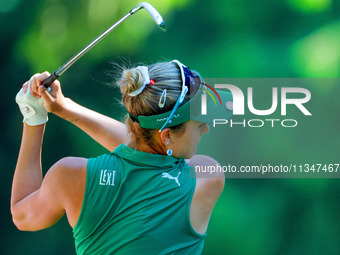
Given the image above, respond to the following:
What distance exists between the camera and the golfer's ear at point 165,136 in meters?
1.26

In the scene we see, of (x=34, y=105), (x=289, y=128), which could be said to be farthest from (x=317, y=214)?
(x=34, y=105)

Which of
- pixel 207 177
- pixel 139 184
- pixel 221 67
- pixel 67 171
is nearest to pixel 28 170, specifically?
pixel 67 171

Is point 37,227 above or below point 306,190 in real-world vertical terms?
below

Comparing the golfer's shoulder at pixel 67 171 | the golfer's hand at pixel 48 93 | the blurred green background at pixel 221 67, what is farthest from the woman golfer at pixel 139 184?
the blurred green background at pixel 221 67

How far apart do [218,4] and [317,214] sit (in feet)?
4.86

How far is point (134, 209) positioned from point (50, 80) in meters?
0.50

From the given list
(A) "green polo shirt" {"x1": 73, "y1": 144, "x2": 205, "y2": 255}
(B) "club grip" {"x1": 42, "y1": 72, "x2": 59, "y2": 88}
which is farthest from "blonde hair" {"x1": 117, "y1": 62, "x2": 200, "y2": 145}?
(B) "club grip" {"x1": 42, "y1": 72, "x2": 59, "y2": 88}

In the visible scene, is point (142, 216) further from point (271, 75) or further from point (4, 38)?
point (4, 38)

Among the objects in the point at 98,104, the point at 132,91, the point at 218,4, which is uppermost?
the point at 218,4

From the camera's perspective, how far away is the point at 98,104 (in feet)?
10.9

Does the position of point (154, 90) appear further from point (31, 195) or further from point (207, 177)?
point (31, 195)

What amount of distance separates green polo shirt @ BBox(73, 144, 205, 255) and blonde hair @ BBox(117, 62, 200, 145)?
0.34ft

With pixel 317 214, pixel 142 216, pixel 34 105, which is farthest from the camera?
pixel 317 214

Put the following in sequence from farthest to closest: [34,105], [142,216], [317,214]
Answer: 1. [317,214]
2. [34,105]
3. [142,216]
